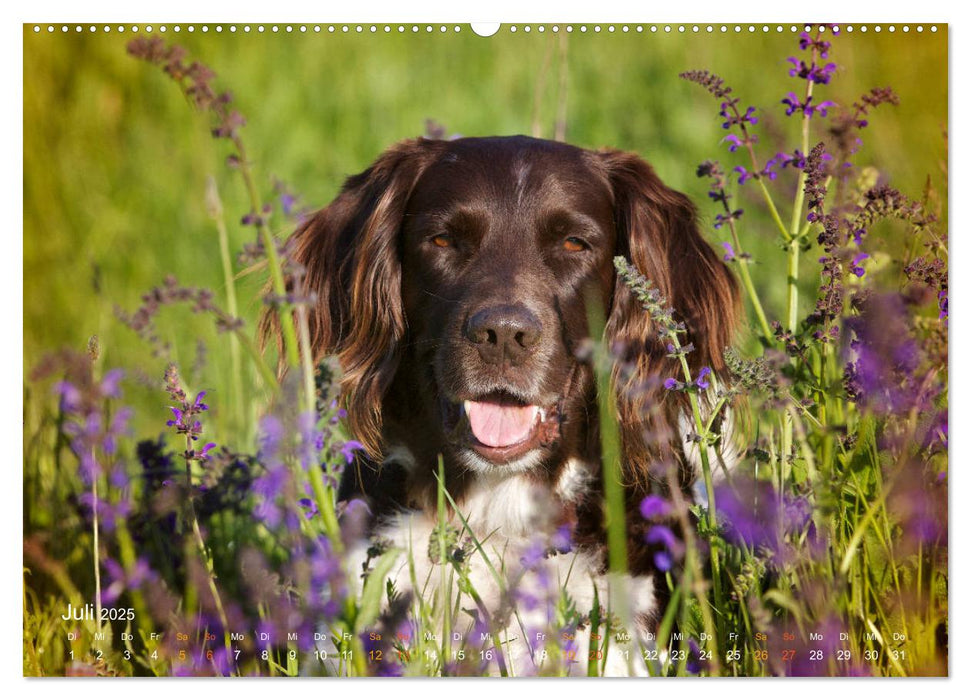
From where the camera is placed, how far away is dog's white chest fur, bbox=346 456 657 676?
9.56ft

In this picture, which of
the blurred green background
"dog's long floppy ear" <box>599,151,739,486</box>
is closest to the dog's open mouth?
"dog's long floppy ear" <box>599,151,739,486</box>

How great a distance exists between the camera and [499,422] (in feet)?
10.5

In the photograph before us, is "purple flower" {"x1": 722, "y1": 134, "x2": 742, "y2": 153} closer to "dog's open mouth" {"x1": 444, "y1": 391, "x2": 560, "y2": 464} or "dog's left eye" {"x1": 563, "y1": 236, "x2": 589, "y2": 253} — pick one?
"dog's left eye" {"x1": 563, "y1": 236, "x2": 589, "y2": 253}

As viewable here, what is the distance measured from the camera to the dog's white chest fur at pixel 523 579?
2913mm

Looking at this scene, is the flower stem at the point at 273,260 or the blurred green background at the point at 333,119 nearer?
the flower stem at the point at 273,260

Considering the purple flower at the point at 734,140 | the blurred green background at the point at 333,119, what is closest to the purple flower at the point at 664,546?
the blurred green background at the point at 333,119

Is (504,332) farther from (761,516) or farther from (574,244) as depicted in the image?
(761,516)

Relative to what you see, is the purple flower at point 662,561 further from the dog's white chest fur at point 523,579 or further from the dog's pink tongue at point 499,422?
the dog's pink tongue at point 499,422

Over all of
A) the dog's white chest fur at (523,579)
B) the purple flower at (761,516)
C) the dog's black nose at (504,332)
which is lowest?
the dog's white chest fur at (523,579)

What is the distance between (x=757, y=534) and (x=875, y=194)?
953 mm

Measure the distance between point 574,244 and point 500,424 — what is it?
0.56 m

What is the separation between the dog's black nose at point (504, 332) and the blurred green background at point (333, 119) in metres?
0.76

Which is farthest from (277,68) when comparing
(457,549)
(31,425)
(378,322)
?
(457,549)

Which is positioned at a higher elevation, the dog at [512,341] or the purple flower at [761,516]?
the dog at [512,341]
